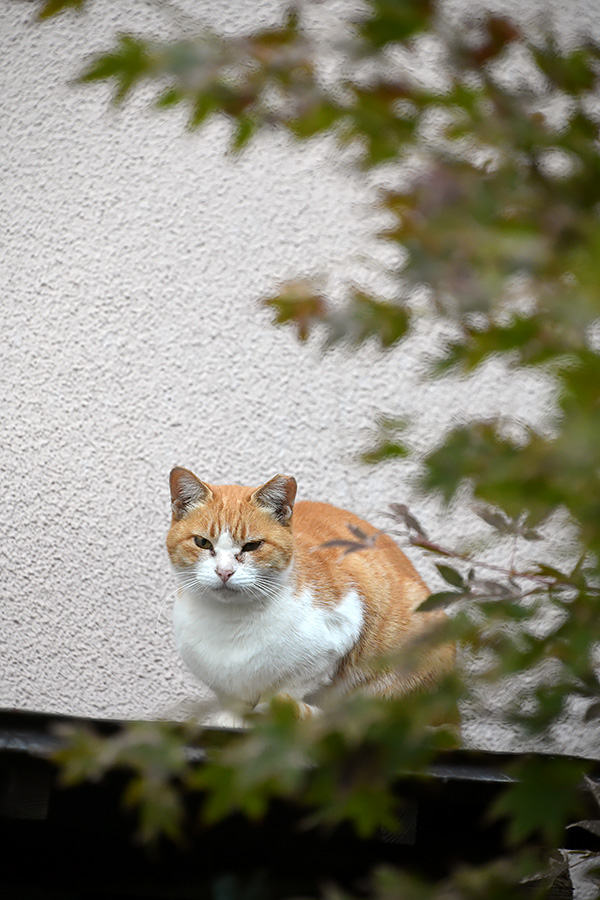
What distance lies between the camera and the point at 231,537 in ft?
3.80

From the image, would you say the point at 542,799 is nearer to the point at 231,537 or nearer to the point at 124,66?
the point at 124,66

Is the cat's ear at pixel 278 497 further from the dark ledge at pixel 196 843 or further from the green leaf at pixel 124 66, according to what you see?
the green leaf at pixel 124 66

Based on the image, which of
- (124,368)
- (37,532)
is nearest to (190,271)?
(124,368)

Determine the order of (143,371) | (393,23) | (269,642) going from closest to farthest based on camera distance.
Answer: (393,23) → (269,642) → (143,371)

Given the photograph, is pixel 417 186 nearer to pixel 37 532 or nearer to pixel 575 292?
pixel 575 292

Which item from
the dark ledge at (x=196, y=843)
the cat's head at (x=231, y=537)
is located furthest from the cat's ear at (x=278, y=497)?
the dark ledge at (x=196, y=843)

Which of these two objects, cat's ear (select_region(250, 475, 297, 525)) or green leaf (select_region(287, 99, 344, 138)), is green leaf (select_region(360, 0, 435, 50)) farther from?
cat's ear (select_region(250, 475, 297, 525))

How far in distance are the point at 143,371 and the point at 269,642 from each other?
83 centimetres

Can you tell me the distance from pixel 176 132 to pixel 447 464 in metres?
1.65

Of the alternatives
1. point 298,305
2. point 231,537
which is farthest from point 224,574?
point 298,305

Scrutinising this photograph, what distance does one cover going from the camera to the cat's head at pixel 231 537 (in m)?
1.13

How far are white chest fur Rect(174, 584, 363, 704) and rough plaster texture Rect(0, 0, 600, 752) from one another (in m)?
0.56

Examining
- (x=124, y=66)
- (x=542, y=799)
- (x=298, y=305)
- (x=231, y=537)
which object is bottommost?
(x=231, y=537)

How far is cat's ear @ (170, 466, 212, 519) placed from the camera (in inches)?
47.4
